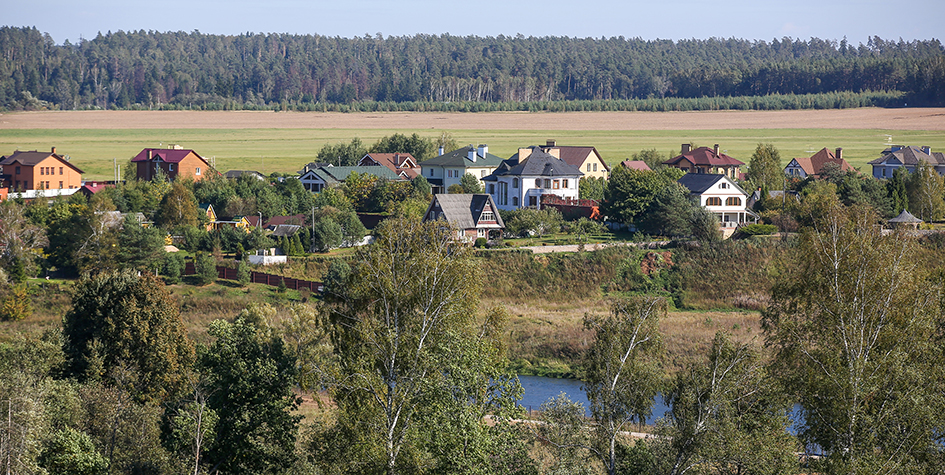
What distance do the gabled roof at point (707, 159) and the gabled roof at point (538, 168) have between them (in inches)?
698

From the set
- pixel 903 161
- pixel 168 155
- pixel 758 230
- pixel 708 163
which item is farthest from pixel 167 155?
pixel 903 161

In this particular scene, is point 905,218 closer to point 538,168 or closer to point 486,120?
point 538,168

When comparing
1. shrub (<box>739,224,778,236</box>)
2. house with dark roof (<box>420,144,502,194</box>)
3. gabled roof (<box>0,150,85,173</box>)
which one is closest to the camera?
shrub (<box>739,224,778,236</box>)

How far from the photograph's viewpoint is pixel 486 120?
149500 millimetres

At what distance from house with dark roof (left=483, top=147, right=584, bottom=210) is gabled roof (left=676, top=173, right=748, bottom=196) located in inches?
301

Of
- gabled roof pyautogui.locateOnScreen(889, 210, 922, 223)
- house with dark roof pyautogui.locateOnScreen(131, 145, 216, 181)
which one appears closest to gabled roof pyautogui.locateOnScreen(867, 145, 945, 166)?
gabled roof pyautogui.locateOnScreen(889, 210, 922, 223)

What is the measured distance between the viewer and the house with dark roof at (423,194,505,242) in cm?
5675

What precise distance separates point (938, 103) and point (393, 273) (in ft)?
441

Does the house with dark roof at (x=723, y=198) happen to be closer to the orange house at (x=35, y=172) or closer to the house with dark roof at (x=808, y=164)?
the house with dark roof at (x=808, y=164)

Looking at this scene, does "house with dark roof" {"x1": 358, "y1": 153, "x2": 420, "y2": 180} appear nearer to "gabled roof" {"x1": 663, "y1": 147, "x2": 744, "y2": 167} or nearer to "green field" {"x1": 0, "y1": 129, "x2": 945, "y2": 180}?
"green field" {"x1": 0, "y1": 129, "x2": 945, "y2": 180}

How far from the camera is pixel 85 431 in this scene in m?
23.8

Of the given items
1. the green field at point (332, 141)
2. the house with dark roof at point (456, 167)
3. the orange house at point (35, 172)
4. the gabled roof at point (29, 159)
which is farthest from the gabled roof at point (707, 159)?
the gabled roof at point (29, 159)

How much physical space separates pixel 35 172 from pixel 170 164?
9971mm

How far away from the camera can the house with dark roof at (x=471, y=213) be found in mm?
56750
